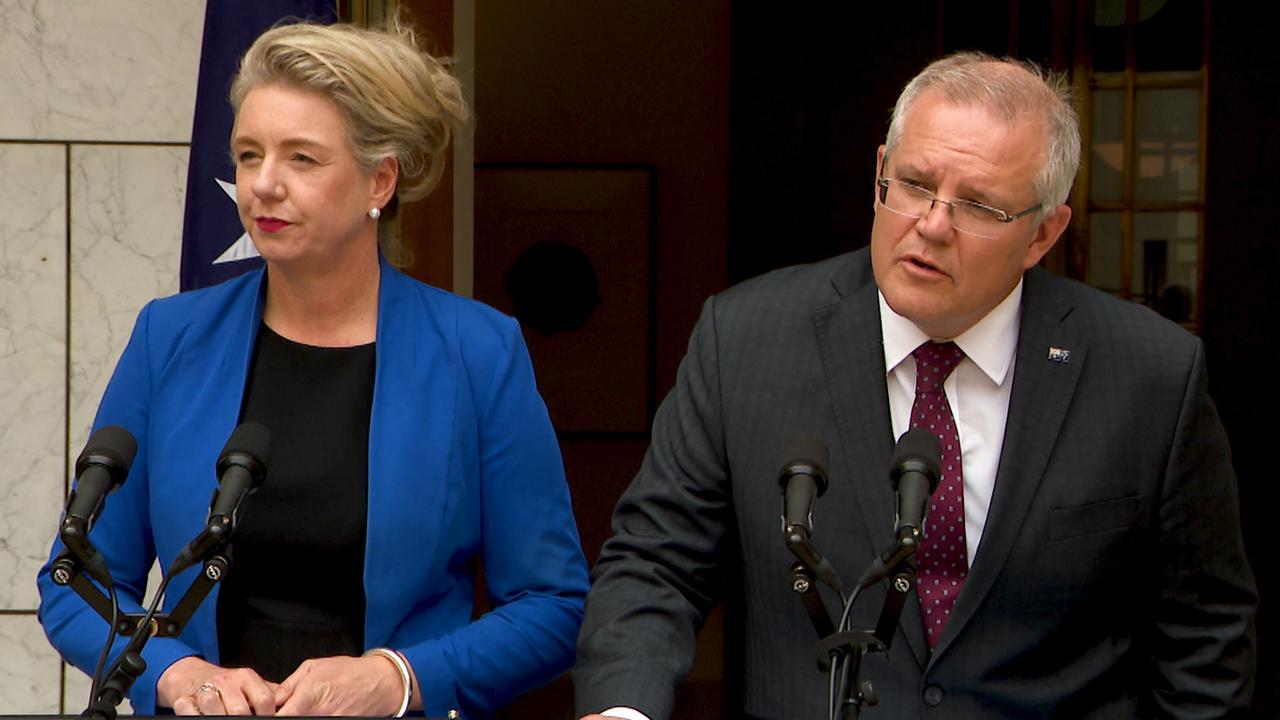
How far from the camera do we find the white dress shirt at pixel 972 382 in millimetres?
2443

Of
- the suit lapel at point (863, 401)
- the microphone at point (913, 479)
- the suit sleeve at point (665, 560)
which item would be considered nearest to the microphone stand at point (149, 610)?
the suit sleeve at point (665, 560)

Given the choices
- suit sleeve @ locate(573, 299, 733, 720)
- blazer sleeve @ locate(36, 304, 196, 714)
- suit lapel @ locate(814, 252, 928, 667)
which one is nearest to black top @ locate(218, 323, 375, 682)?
blazer sleeve @ locate(36, 304, 196, 714)

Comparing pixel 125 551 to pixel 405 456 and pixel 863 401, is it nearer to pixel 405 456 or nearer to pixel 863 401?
pixel 405 456

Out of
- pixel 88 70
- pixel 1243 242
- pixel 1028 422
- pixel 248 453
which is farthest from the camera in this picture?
pixel 1243 242

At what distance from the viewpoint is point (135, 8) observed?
3.94 m

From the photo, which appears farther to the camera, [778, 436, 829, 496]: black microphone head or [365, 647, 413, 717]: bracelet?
[365, 647, 413, 717]: bracelet

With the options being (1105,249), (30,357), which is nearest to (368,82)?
(30,357)

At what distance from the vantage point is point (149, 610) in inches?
74.2

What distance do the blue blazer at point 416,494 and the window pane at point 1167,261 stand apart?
11.4 ft

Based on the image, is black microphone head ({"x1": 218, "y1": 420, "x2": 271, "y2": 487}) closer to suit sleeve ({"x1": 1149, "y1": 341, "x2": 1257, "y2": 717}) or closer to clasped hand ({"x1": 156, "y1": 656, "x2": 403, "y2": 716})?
clasped hand ({"x1": 156, "y1": 656, "x2": 403, "y2": 716})

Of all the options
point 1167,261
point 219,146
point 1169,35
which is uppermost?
point 1169,35

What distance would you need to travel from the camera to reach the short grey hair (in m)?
2.36

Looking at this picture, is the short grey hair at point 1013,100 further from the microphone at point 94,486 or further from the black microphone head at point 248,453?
the microphone at point 94,486

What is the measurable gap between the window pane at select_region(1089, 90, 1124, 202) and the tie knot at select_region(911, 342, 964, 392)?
3348 mm
